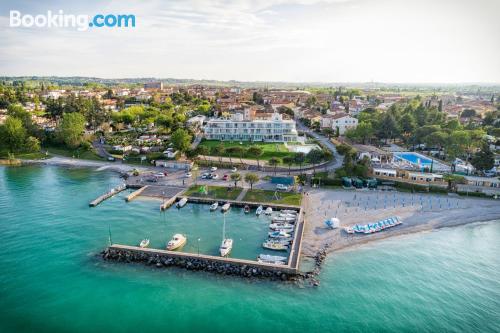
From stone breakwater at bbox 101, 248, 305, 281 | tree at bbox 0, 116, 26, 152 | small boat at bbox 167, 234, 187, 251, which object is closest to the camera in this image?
stone breakwater at bbox 101, 248, 305, 281

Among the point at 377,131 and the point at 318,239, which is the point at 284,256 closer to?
the point at 318,239

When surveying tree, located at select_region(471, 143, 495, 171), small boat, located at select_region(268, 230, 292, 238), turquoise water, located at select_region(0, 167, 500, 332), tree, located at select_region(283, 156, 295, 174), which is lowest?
turquoise water, located at select_region(0, 167, 500, 332)

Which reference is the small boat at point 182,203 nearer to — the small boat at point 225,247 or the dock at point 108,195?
the dock at point 108,195

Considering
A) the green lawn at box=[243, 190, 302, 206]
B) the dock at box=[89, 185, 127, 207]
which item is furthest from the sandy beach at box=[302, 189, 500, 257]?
the dock at box=[89, 185, 127, 207]

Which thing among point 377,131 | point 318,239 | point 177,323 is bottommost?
point 177,323

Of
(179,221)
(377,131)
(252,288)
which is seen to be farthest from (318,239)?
(377,131)

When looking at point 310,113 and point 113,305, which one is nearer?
point 113,305

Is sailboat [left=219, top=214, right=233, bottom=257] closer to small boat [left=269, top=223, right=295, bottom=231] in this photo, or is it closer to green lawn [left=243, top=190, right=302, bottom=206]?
small boat [left=269, top=223, right=295, bottom=231]
